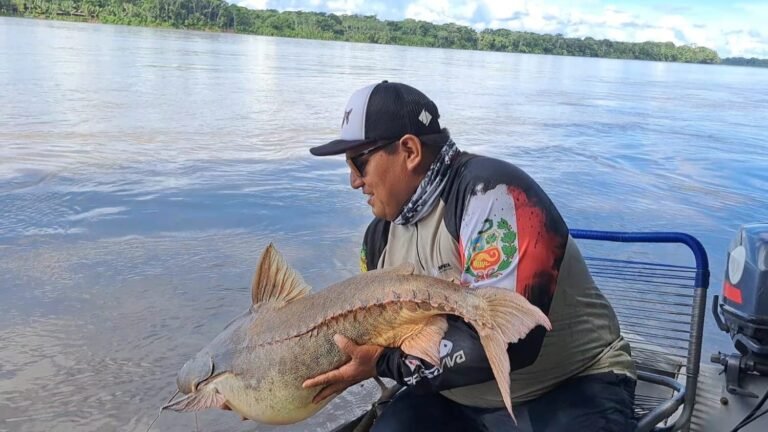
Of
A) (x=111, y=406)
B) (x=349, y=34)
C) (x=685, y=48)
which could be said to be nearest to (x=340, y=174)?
(x=111, y=406)

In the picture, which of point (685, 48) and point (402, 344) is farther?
point (685, 48)

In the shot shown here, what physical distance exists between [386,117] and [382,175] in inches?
8.2

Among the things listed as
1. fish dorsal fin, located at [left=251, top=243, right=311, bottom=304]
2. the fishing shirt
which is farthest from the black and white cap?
fish dorsal fin, located at [left=251, top=243, right=311, bottom=304]

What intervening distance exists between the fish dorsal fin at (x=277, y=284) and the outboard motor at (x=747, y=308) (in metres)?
1.90

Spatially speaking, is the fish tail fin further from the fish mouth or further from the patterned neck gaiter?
the fish mouth

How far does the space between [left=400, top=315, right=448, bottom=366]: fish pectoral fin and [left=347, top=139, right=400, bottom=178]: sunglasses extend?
63cm

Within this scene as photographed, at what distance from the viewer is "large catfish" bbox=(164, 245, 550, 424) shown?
2.07m

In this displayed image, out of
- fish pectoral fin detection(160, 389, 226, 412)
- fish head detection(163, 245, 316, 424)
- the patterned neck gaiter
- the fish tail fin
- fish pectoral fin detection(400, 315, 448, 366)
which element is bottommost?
fish pectoral fin detection(160, 389, 226, 412)

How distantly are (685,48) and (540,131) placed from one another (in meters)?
119

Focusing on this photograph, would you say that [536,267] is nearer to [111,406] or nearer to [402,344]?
[402,344]

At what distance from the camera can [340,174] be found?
11.1 m

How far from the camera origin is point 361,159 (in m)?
2.55

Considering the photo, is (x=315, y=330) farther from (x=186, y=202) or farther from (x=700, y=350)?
(x=186, y=202)

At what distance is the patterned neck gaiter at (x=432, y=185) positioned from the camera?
2.52 metres
